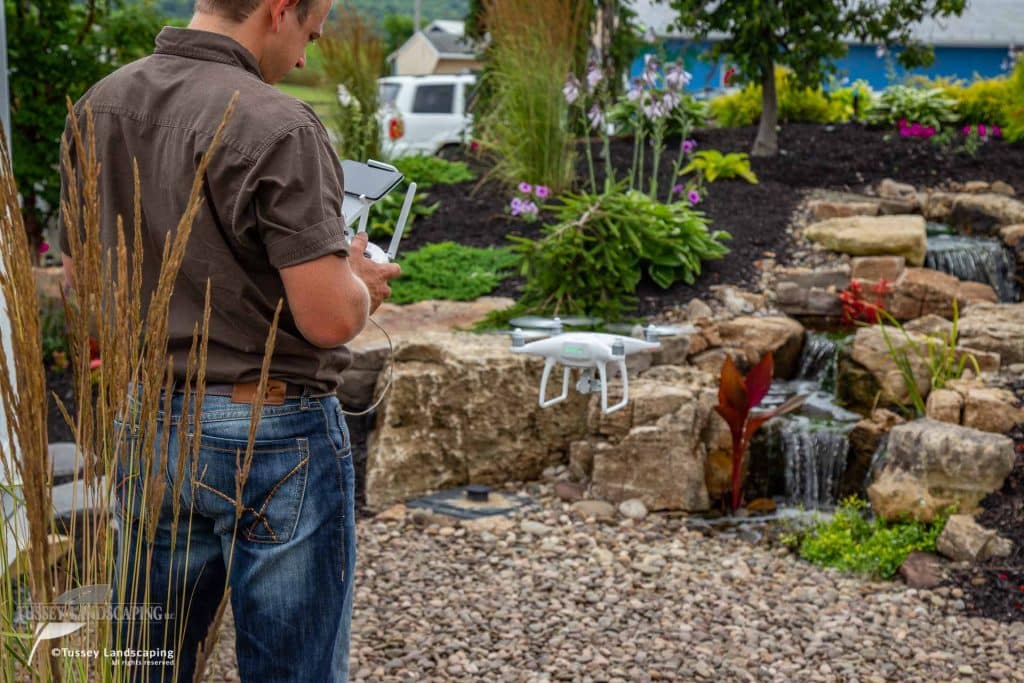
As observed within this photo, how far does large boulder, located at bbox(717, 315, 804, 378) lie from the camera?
5656 millimetres

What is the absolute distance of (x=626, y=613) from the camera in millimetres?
3604

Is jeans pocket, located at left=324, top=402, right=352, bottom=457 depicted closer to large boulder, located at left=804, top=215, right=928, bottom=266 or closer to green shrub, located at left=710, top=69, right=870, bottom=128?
large boulder, located at left=804, top=215, right=928, bottom=266

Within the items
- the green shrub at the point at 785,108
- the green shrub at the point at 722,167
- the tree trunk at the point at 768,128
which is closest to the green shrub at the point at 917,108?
the green shrub at the point at 785,108

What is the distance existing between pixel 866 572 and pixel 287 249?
3.11 metres

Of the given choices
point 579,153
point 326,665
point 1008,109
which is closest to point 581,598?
point 326,665

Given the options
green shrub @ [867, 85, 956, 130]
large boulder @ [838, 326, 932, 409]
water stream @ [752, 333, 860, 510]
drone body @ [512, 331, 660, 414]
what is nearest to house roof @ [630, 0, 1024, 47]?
green shrub @ [867, 85, 956, 130]

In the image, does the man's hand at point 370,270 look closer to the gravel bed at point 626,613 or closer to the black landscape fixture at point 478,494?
the gravel bed at point 626,613

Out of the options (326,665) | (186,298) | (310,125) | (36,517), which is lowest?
(326,665)

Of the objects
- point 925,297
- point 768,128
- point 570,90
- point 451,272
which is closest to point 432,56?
point 768,128

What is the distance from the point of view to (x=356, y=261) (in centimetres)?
167

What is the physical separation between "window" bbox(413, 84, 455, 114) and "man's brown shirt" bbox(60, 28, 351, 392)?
446 inches

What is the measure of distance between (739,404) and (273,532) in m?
3.27

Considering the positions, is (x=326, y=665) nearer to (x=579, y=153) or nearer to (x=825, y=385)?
(x=825, y=385)

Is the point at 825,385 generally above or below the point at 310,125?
below
